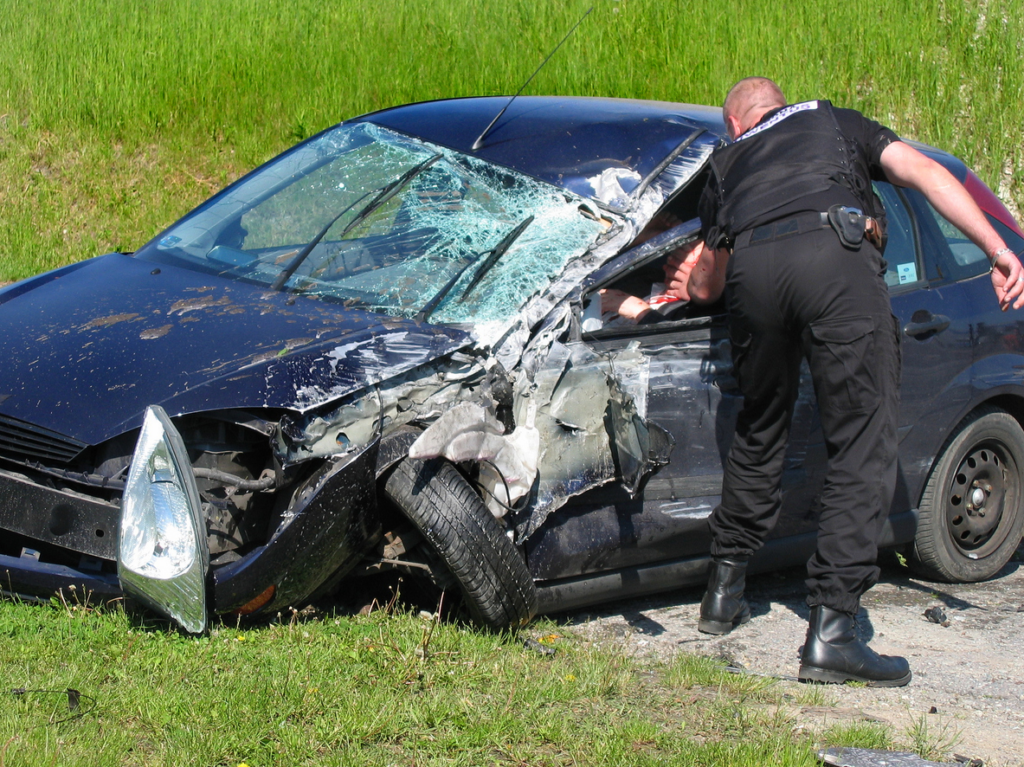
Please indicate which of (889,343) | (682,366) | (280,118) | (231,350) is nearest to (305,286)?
(231,350)

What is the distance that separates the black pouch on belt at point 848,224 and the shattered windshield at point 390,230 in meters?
0.76

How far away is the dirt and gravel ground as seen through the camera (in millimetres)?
2943

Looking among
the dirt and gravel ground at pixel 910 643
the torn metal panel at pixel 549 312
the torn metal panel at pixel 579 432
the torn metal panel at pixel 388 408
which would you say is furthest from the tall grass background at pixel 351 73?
the torn metal panel at pixel 388 408

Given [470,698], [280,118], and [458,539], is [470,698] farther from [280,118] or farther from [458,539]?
[280,118]

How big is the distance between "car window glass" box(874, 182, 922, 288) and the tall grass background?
15.3 ft

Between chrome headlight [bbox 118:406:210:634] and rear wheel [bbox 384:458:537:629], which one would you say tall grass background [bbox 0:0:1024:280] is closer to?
chrome headlight [bbox 118:406:210:634]

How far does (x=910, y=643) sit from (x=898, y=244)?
1.47 metres

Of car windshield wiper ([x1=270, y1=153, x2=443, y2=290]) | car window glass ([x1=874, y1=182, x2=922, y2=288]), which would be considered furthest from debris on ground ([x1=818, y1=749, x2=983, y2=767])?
car windshield wiper ([x1=270, y1=153, x2=443, y2=290])

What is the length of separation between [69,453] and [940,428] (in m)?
3.05

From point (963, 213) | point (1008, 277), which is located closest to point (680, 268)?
point (963, 213)

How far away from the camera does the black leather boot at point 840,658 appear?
318cm

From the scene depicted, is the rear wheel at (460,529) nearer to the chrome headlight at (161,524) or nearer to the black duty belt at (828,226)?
the chrome headlight at (161,524)

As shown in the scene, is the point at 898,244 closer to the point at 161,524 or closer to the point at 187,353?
the point at 187,353

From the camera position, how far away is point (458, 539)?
9.59ft
